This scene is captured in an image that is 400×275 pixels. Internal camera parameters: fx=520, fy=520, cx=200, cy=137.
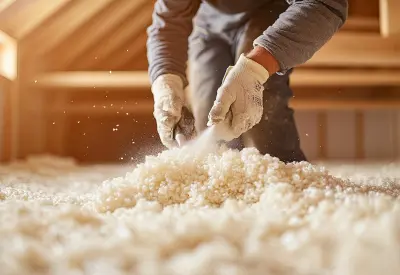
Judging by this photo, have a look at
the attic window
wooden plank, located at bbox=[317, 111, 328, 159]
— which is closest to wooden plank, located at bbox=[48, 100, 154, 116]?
the attic window

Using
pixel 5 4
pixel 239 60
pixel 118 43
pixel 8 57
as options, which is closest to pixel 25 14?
pixel 5 4

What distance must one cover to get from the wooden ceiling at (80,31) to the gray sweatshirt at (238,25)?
2.29 feet

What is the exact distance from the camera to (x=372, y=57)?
2.67 metres

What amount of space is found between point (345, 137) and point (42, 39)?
2115 mm

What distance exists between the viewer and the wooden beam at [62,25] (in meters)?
2.38

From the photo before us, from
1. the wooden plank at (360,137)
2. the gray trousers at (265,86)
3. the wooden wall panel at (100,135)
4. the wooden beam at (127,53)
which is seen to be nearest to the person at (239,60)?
the gray trousers at (265,86)

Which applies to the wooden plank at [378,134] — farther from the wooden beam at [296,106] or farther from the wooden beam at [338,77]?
the wooden beam at [338,77]

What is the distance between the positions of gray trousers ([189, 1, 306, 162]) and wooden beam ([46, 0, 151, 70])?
3.23 feet

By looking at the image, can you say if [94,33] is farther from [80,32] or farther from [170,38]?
[170,38]

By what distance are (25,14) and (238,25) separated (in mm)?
1018

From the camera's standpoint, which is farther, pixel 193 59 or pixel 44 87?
pixel 44 87

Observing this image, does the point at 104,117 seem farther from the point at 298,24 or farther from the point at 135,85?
the point at 298,24

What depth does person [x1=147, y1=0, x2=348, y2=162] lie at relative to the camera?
110 centimetres

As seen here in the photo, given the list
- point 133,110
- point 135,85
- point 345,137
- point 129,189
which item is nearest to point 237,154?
point 129,189
